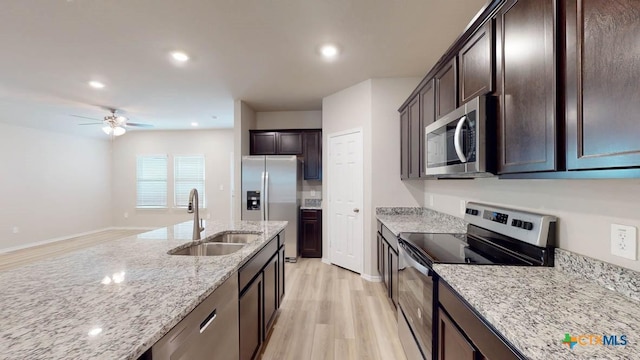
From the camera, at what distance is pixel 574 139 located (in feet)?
3.01

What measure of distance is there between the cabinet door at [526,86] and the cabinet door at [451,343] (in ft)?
2.53

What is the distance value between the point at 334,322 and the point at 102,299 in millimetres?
2035

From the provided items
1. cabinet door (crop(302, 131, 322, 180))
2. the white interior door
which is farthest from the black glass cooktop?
cabinet door (crop(302, 131, 322, 180))

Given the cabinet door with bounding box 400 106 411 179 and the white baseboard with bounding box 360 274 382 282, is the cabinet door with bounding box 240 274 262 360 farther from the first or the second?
the cabinet door with bounding box 400 106 411 179

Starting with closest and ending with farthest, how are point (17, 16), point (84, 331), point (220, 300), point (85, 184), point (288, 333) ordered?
1. point (84, 331)
2. point (220, 300)
3. point (17, 16)
4. point (288, 333)
5. point (85, 184)

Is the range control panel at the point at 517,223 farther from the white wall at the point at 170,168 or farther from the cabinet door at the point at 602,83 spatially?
the white wall at the point at 170,168

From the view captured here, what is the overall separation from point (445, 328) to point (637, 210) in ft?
2.92

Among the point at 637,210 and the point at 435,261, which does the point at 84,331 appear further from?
the point at 637,210

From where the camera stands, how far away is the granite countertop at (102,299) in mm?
663

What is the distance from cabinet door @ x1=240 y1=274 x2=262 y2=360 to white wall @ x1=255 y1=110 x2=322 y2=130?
3.72 metres

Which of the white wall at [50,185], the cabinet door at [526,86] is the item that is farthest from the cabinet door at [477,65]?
the white wall at [50,185]

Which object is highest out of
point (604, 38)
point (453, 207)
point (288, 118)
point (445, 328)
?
point (288, 118)

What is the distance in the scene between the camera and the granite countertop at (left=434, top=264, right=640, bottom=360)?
0.68m

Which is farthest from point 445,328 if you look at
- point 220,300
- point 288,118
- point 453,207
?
point 288,118
